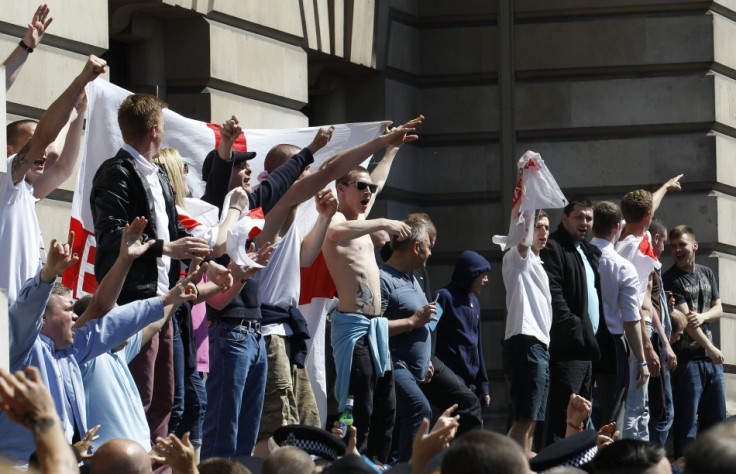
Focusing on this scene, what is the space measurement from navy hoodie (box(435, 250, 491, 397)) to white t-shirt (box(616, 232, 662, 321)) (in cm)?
113

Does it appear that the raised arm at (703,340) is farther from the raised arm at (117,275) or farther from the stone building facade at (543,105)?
the raised arm at (117,275)

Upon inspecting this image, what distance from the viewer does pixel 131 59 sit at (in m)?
11.8

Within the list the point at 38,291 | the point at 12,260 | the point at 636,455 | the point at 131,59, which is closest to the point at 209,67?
the point at 131,59

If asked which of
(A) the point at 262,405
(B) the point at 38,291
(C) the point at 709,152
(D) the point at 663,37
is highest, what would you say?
(D) the point at 663,37

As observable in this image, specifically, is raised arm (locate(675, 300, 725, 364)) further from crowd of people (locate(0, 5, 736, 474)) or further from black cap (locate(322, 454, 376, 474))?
black cap (locate(322, 454, 376, 474))

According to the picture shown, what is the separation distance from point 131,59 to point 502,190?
428cm

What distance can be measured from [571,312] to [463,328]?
29.0 inches

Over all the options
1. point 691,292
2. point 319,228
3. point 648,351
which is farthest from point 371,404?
point 691,292

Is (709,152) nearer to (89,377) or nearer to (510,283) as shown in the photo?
(510,283)

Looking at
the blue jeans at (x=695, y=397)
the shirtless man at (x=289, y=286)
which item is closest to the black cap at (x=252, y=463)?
the shirtless man at (x=289, y=286)

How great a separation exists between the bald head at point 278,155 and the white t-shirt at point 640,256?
338 centimetres

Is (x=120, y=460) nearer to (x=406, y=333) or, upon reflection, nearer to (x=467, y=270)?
(x=406, y=333)

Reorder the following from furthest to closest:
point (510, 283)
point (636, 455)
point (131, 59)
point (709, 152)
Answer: point (709, 152) → point (131, 59) → point (510, 283) → point (636, 455)

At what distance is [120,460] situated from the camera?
A: 208 inches
